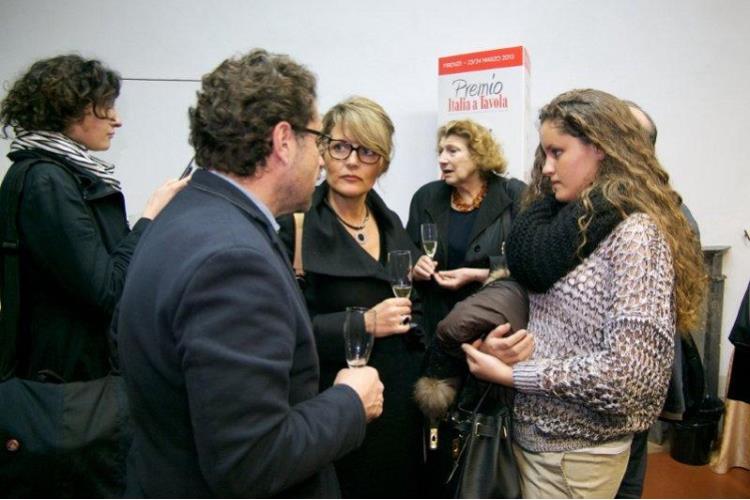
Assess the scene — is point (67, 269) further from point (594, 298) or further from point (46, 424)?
point (594, 298)

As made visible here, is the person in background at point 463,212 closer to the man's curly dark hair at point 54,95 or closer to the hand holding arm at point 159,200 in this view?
the hand holding arm at point 159,200

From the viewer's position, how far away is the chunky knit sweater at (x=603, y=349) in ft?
3.86

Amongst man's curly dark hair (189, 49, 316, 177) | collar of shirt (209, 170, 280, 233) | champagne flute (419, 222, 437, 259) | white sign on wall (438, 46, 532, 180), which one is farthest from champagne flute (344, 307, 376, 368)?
white sign on wall (438, 46, 532, 180)

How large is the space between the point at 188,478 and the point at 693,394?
300 cm

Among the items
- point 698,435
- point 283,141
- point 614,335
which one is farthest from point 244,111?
point 698,435

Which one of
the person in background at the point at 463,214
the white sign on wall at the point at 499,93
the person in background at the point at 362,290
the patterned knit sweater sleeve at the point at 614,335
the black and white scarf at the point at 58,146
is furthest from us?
the white sign on wall at the point at 499,93

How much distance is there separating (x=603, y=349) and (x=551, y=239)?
0.29m

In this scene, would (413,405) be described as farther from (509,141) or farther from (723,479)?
(723,479)

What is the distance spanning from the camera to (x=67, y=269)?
1.45 m

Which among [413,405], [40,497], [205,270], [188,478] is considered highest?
[205,270]

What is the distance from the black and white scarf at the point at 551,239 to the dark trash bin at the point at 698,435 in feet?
8.07

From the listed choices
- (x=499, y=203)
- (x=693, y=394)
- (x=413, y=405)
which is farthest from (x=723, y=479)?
(x=413, y=405)

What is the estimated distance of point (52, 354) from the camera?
1.53 meters

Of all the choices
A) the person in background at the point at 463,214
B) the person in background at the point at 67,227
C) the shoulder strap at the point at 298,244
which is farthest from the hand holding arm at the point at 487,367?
the person in background at the point at 67,227
